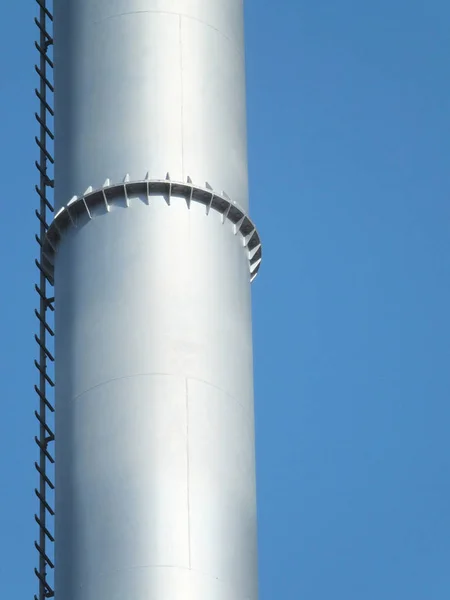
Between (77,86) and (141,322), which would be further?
(77,86)

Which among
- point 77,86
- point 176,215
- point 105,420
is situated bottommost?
point 105,420

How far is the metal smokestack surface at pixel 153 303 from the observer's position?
90.8ft

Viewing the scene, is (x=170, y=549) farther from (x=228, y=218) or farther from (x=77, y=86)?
(x=77, y=86)

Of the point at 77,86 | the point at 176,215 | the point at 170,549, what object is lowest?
the point at 170,549

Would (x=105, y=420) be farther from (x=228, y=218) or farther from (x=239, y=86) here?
(x=239, y=86)

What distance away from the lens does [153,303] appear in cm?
2895

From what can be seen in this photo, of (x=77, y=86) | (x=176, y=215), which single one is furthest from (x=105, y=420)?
(x=77, y=86)

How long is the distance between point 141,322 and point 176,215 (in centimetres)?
167

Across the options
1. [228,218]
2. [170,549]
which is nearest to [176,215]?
[228,218]

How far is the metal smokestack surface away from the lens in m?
27.7

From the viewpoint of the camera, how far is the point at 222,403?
2873 centimetres

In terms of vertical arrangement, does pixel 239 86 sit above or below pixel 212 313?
above

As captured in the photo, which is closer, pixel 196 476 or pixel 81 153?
pixel 196 476

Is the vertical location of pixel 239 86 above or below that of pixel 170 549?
above
